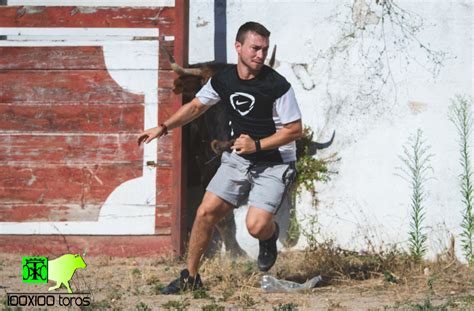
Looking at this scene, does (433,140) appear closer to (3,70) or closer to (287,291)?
(287,291)

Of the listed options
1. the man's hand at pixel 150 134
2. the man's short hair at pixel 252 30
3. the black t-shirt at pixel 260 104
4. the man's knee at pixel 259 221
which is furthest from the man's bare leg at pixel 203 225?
the man's short hair at pixel 252 30

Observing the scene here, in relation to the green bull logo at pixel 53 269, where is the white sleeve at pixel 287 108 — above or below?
above

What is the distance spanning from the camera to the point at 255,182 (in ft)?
22.4

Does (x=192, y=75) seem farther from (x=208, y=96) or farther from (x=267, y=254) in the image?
(x=267, y=254)

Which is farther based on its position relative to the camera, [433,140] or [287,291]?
[433,140]

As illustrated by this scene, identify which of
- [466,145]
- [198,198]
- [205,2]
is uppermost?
[205,2]

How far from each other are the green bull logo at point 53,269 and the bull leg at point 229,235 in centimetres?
158

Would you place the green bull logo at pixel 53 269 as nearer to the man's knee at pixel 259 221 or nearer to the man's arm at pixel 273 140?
the man's knee at pixel 259 221

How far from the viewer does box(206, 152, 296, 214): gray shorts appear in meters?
6.70

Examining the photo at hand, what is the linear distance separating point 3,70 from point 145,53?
1360 millimetres

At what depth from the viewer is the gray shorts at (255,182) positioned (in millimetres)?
6695

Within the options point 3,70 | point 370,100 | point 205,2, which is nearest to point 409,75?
point 370,100

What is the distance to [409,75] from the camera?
321 inches

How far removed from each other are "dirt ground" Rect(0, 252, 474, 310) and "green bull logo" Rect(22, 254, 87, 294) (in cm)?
9
